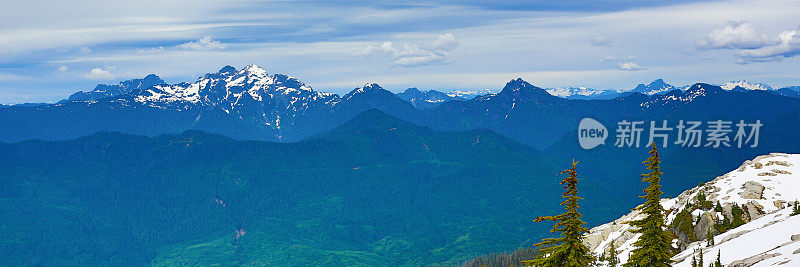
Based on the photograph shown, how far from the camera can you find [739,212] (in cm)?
11669

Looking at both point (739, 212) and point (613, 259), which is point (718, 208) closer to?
point (739, 212)

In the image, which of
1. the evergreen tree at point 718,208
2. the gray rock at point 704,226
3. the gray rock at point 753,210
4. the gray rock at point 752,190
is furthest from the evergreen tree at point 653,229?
the gray rock at point 752,190

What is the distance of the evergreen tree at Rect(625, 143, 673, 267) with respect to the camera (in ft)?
161

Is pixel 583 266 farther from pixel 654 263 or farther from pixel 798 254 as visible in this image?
pixel 798 254

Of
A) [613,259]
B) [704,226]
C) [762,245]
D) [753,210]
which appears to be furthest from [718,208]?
[762,245]

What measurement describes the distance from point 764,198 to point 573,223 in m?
113

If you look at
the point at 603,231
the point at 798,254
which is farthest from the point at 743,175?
the point at 798,254

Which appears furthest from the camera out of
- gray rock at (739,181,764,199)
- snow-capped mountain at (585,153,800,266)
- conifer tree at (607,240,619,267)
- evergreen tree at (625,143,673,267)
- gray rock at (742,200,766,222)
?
conifer tree at (607,240,619,267)

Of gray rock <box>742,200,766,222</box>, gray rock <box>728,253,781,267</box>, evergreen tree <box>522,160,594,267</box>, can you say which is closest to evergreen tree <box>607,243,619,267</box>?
gray rock <box>742,200,766,222</box>

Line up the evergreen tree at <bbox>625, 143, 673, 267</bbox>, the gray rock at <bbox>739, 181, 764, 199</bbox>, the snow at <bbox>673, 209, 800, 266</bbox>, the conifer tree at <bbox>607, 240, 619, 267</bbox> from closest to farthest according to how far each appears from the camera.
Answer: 1. the evergreen tree at <bbox>625, 143, 673, 267</bbox>
2. the snow at <bbox>673, 209, 800, 266</bbox>
3. the gray rock at <bbox>739, 181, 764, 199</bbox>
4. the conifer tree at <bbox>607, 240, 619, 267</bbox>

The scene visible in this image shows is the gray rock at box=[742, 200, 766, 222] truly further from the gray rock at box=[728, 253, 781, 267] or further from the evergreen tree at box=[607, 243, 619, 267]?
the gray rock at box=[728, 253, 781, 267]

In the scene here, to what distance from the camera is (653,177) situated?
1900 inches

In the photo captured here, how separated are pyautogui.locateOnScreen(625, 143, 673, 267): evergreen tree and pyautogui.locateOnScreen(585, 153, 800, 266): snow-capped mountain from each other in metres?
30.0

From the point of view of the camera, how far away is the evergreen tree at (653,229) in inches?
1928
